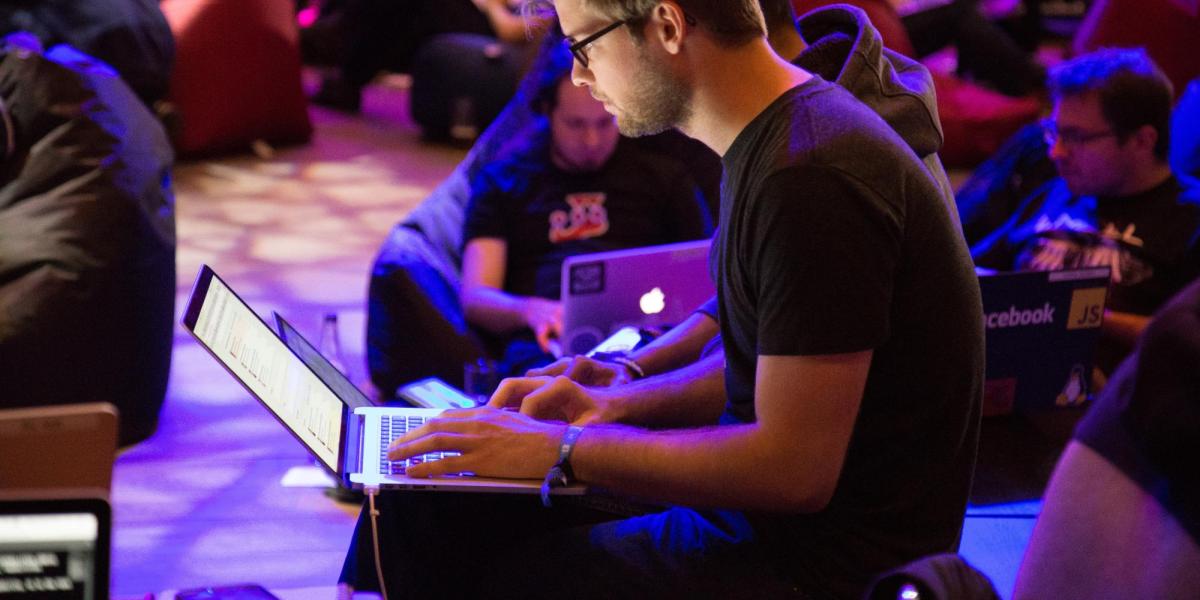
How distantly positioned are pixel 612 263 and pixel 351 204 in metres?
3.01

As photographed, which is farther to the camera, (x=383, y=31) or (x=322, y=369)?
(x=383, y=31)

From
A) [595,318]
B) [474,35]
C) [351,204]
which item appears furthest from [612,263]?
[474,35]

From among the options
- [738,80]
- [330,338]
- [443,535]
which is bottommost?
[330,338]

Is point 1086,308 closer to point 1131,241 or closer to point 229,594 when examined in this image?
point 1131,241

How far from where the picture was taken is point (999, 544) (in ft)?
7.50

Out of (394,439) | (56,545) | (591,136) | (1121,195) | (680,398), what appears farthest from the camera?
(591,136)

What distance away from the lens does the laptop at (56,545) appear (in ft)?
3.07

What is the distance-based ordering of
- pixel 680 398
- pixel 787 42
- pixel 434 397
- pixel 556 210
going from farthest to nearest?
pixel 556 210
pixel 434 397
pixel 787 42
pixel 680 398

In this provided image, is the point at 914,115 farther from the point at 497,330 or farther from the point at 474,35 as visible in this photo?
the point at 474,35

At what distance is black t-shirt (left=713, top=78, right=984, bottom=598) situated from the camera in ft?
4.07

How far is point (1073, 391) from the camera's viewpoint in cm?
262

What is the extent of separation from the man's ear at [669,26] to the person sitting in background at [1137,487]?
60cm

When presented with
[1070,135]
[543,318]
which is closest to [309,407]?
[543,318]

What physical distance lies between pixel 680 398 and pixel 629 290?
0.85m
